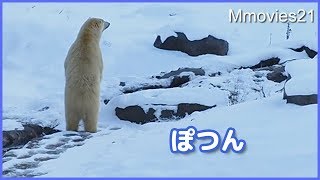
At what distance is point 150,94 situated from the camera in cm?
785

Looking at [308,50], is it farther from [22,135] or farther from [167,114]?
[22,135]

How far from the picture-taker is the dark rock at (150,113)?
24.6 ft

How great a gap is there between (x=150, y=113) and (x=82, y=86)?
142 centimetres

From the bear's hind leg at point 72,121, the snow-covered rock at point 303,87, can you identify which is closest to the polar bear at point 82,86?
the bear's hind leg at point 72,121

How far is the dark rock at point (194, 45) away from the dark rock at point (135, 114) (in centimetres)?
388

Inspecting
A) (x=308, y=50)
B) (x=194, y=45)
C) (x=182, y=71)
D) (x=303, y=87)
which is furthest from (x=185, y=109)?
(x=308, y=50)

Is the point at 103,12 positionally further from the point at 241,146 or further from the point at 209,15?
the point at 241,146

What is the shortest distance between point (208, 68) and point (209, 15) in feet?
13.9

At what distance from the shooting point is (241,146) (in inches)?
163

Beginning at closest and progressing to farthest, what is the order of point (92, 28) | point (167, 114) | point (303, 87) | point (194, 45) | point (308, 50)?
point (303, 87)
point (92, 28)
point (167, 114)
point (308, 50)
point (194, 45)

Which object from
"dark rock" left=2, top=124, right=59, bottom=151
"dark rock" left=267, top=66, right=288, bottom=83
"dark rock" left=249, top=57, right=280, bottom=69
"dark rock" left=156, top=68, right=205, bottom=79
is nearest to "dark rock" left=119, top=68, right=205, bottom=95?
"dark rock" left=156, top=68, right=205, bottom=79

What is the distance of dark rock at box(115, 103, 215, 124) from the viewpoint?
7.49m

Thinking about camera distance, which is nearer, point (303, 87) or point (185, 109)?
point (303, 87)

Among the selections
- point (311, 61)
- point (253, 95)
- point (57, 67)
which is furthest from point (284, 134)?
point (57, 67)
